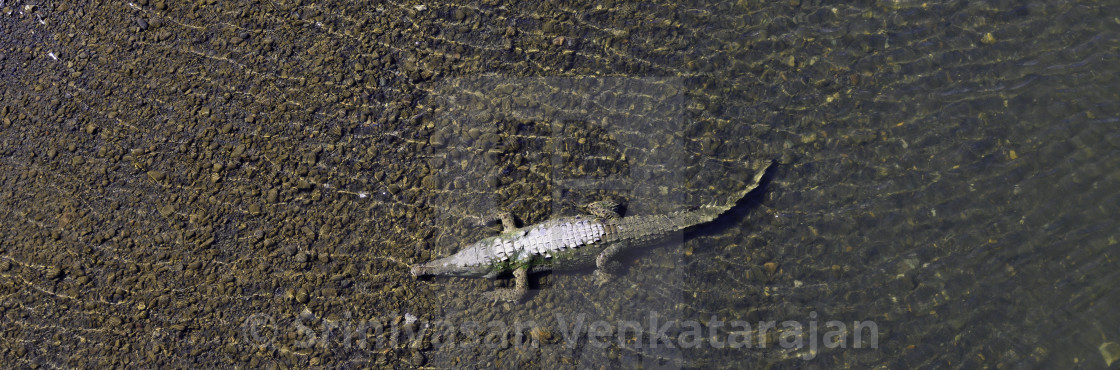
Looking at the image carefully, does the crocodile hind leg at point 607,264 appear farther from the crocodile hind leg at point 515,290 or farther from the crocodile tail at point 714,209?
the crocodile hind leg at point 515,290

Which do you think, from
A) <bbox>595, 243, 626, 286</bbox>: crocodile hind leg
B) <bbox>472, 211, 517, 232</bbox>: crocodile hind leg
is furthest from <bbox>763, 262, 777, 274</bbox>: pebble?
<bbox>472, 211, 517, 232</bbox>: crocodile hind leg

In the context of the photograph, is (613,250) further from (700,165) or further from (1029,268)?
(1029,268)

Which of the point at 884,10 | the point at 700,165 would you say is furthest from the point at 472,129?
the point at 884,10

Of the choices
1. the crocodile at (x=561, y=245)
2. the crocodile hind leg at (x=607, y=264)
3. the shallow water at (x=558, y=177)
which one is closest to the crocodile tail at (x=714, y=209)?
the crocodile at (x=561, y=245)

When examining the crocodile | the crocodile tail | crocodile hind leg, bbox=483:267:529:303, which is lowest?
crocodile hind leg, bbox=483:267:529:303

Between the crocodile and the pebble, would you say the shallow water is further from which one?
the crocodile

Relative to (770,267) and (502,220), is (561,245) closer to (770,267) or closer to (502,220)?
(502,220)

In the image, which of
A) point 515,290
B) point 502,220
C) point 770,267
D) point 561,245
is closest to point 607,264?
point 561,245
